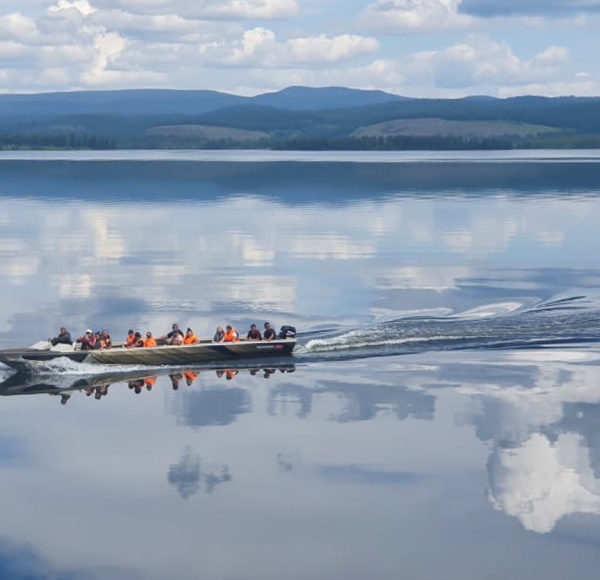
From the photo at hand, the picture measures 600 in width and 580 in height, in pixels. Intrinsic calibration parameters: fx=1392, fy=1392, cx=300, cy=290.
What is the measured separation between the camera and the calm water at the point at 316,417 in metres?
27.8

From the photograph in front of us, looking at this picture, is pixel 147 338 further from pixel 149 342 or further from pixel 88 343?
pixel 88 343

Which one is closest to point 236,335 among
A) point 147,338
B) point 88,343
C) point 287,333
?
point 287,333

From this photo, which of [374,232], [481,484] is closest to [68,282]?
[374,232]

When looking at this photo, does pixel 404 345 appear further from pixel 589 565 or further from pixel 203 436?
pixel 589 565

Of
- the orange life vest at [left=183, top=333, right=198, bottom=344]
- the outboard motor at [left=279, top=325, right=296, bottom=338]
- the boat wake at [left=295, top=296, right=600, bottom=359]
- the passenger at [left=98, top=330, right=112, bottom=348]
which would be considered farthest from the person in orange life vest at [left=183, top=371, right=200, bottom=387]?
the boat wake at [left=295, top=296, right=600, bottom=359]

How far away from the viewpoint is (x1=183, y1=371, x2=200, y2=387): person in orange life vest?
42.8m

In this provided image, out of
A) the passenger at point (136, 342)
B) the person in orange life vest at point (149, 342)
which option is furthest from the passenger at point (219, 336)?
the passenger at point (136, 342)

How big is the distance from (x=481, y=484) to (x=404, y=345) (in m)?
17.2

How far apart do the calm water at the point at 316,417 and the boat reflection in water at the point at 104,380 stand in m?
0.11

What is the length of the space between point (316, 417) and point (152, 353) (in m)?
A: 8.89

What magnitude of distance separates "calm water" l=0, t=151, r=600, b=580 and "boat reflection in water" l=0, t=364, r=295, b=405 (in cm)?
11

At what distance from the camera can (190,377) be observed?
4369 cm

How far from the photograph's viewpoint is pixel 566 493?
101 ft

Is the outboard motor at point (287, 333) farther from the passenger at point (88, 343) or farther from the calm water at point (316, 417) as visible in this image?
the passenger at point (88, 343)
